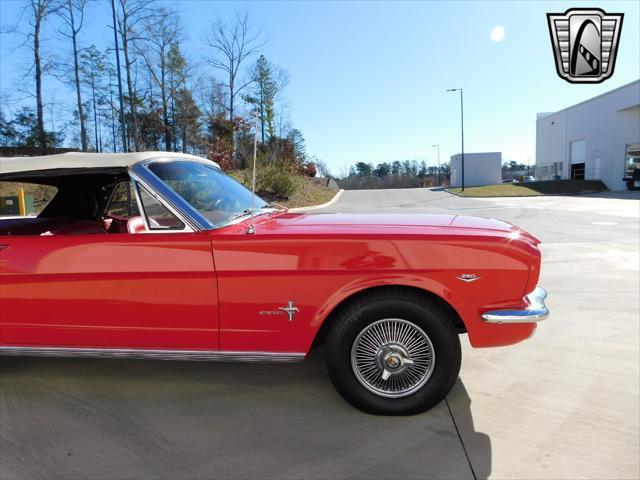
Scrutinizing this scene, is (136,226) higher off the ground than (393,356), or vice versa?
(136,226)

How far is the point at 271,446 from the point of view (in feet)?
7.94

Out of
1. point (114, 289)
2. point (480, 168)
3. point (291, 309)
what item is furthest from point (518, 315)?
point (480, 168)

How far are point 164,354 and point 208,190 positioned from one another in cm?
127

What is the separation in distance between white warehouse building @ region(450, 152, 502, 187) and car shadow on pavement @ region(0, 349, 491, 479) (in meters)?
49.4

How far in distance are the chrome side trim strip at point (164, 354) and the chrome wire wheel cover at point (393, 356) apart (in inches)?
15.6

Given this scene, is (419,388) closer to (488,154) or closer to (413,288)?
(413,288)

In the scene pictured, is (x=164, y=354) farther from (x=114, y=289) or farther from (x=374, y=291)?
(x=374, y=291)

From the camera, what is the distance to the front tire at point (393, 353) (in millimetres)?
2545

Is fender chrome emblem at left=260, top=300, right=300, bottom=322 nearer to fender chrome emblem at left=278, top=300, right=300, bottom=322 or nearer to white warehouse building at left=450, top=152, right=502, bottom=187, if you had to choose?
fender chrome emblem at left=278, top=300, right=300, bottom=322

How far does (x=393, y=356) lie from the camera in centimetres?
261

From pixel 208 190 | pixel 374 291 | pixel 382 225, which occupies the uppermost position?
pixel 208 190

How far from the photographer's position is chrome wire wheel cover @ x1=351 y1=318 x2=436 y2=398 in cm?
260

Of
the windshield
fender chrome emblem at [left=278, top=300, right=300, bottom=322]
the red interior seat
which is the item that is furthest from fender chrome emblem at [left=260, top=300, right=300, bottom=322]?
the red interior seat

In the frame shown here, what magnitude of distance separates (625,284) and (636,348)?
2.55 m
